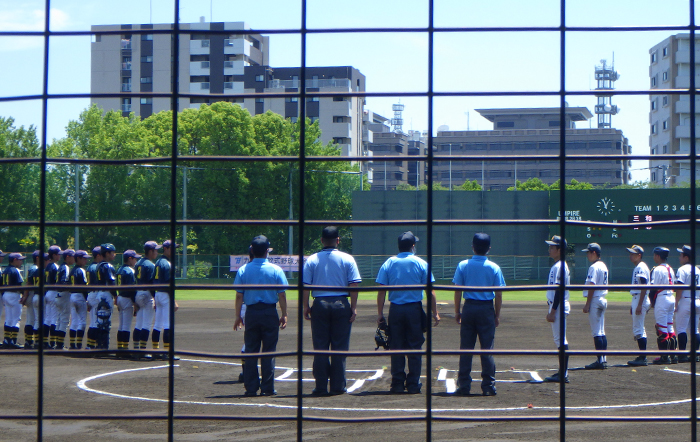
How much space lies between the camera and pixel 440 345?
1394 cm

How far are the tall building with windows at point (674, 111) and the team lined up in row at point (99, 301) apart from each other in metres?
6.96

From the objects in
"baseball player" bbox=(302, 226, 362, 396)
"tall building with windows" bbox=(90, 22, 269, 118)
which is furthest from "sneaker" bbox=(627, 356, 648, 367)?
"tall building with windows" bbox=(90, 22, 269, 118)

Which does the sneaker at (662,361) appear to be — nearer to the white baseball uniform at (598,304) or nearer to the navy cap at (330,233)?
the white baseball uniform at (598,304)

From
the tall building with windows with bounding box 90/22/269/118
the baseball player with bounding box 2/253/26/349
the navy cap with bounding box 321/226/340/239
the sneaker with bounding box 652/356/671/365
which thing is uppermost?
the tall building with windows with bounding box 90/22/269/118

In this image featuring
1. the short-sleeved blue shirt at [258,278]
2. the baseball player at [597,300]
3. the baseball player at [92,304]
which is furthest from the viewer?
the baseball player at [92,304]

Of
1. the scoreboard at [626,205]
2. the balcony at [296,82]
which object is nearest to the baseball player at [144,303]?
the scoreboard at [626,205]

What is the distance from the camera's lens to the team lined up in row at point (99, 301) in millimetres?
Result: 10938

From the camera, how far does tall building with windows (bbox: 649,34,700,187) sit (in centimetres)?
506

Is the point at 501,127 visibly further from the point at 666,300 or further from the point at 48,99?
the point at 48,99

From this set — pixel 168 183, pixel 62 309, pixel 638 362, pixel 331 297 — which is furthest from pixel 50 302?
pixel 168 183

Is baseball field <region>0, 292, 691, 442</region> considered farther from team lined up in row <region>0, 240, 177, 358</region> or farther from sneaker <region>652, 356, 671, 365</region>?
team lined up in row <region>0, 240, 177, 358</region>

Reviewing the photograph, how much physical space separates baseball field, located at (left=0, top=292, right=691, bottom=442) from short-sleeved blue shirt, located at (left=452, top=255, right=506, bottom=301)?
104 cm

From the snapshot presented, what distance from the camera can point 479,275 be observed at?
24.5 ft

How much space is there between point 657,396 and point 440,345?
6148 mm
